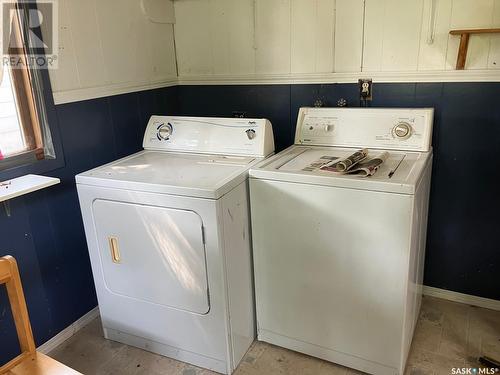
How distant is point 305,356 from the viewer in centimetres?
194

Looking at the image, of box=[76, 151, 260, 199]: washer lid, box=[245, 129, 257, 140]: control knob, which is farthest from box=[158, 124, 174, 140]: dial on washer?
box=[245, 129, 257, 140]: control knob

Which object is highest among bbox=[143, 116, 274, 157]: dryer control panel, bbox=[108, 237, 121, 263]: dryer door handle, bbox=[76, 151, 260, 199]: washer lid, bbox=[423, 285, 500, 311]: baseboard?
bbox=[143, 116, 274, 157]: dryer control panel

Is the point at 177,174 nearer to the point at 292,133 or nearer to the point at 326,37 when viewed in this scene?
the point at 292,133

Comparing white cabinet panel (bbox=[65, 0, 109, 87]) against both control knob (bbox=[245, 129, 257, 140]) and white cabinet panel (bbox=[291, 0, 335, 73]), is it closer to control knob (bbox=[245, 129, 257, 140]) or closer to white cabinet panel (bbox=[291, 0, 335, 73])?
control knob (bbox=[245, 129, 257, 140])

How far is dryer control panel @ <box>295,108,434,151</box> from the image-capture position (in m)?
1.94

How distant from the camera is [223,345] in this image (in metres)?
1.79

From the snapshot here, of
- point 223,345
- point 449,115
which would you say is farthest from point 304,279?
point 449,115

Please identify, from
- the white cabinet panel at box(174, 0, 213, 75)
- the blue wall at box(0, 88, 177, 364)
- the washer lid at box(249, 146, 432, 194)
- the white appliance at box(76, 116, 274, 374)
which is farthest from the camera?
the white cabinet panel at box(174, 0, 213, 75)

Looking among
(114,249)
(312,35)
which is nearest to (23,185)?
(114,249)

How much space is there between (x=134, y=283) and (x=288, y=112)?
1.25 meters

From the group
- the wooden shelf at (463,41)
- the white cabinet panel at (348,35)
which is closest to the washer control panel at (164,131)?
the white cabinet panel at (348,35)

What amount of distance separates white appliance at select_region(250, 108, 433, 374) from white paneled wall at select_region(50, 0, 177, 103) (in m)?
0.97

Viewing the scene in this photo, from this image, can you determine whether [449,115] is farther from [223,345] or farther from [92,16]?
[92,16]

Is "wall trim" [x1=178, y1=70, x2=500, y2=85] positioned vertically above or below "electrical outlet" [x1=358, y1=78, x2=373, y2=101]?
above
